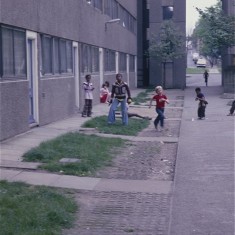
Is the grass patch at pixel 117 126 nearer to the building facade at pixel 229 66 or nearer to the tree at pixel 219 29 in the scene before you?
the building facade at pixel 229 66

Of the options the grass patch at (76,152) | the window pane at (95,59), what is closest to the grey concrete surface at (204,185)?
the grass patch at (76,152)

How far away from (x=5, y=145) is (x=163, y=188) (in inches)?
185

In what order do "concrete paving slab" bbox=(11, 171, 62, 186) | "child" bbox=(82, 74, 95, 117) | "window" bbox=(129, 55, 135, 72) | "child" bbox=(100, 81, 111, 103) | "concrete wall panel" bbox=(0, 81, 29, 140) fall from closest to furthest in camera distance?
"concrete paving slab" bbox=(11, 171, 62, 186)
"concrete wall panel" bbox=(0, 81, 29, 140)
"child" bbox=(82, 74, 95, 117)
"child" bbox=(100, 81, 111, 103)
"window" bbox=(129, 55, 135, 72)

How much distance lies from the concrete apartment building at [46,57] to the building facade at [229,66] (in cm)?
1146

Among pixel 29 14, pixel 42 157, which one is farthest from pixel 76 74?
pixel 42 157

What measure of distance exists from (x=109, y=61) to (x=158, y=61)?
21870 mm

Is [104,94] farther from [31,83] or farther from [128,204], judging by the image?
[128,204]

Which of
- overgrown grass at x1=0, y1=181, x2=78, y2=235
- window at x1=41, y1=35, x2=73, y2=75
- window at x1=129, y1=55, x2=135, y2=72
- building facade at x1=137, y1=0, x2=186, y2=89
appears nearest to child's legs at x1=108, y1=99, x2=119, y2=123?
window at x1=41, y1=35, x2=73, y2=75

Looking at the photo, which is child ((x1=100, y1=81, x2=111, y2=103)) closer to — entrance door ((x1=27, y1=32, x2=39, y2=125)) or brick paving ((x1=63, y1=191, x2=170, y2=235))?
entrance door ((x1=27, y1=32, x2=39, y2=125))

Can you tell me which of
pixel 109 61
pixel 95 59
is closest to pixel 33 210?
pixel 95 59

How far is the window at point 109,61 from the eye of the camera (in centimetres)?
3628

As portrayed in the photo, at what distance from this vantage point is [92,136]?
1738 cm

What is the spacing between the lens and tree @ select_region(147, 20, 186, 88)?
5662 cm

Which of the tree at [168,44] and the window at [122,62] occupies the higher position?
the tree at [168,44]
